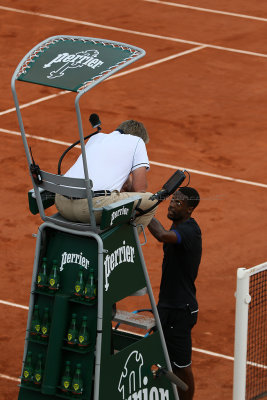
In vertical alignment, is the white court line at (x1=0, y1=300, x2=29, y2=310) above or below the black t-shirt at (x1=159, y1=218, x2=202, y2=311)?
below

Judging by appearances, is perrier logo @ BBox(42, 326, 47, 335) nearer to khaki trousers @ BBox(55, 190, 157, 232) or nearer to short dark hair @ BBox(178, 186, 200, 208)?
khaki trousers @ BBox(55, 190, 157, 232)

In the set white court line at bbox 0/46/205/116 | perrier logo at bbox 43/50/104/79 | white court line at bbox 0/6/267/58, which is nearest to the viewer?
perrier logo at bbox 43/50/104/79

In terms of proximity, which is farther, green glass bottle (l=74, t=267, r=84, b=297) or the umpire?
the umpire

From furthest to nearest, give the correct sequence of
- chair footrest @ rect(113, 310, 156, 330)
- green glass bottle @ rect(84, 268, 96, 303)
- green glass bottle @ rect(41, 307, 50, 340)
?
1. chair footrest @ rect(113, 310, 156, 330)
2. green glass bottle @ rect(41, 307, 50, 340)
3. green glass bottle @ rect(84, 268, 96, 303)

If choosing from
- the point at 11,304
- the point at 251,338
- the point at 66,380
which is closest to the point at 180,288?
the point at 251,338

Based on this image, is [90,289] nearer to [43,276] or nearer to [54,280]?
[54,280]

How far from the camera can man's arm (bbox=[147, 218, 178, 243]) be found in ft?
30.5

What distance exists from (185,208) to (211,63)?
32.5ft

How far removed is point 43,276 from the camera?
8.79m

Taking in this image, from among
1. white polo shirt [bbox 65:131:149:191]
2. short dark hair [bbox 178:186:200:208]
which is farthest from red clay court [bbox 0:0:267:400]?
white polo shirt [bbox 65:131:149:191]

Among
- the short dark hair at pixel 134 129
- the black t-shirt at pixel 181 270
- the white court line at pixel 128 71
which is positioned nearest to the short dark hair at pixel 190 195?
the black t-shirt at pixel 181 270

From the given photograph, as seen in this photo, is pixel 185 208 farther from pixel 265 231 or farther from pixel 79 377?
pixel 265 231

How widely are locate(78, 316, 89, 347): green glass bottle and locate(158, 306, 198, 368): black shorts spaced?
51.0 inches

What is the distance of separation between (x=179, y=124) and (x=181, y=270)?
746 centimetres
